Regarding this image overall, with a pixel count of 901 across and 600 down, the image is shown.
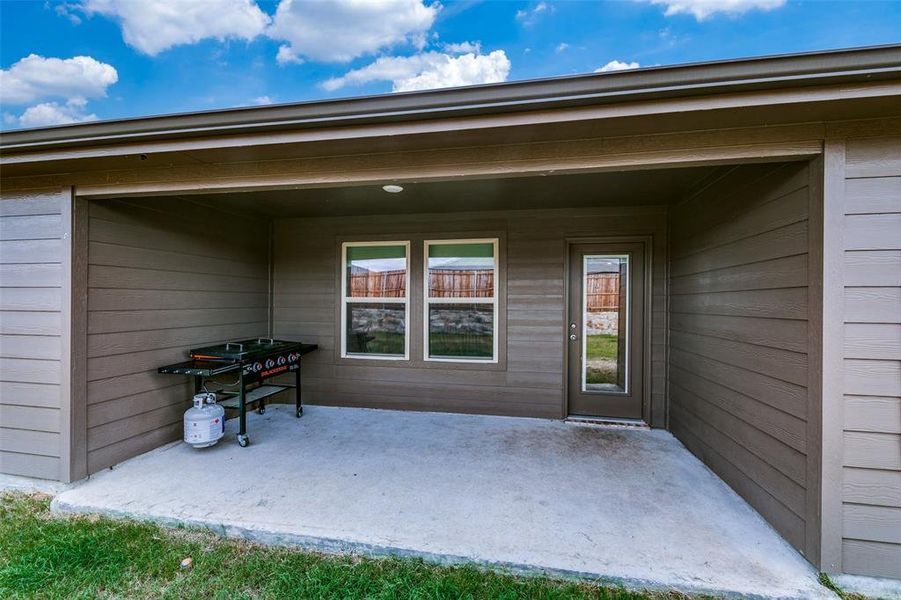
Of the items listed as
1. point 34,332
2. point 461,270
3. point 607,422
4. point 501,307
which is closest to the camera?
point 34,332

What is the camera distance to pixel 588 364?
401cm

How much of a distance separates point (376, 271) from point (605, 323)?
267cm

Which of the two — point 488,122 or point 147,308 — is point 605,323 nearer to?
point 488,122

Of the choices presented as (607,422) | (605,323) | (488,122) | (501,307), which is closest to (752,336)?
(605,323)

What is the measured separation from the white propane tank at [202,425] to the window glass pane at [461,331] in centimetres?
214

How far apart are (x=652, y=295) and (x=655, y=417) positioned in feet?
4.07

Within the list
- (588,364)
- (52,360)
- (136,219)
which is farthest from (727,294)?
(52,360)

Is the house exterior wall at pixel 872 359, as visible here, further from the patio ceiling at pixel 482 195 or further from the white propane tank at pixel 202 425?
the white propane tank at pixel 202 425

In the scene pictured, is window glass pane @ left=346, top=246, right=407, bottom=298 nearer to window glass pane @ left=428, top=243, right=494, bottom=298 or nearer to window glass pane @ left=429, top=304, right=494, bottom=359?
window glass pane @ left=428, top=243, right=494, bottom=298

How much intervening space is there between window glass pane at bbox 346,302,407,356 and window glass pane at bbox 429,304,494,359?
385 millimetres

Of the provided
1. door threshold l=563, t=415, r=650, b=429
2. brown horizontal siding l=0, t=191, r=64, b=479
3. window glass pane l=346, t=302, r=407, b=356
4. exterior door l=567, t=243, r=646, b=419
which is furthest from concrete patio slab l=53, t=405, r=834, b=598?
window glass pane l=346, t=302, r=407, b=356

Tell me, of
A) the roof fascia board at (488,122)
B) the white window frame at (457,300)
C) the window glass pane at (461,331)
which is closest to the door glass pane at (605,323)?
the white window frame at (457,300)

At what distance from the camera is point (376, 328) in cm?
447

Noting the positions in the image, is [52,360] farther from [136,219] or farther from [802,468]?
[802,468]
